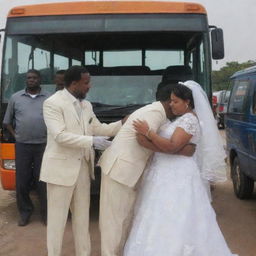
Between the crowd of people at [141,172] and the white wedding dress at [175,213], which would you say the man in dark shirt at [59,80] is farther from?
the white wedding dress at [175,213]

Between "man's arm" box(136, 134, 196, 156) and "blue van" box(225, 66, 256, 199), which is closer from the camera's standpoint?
"man's arm" box(136, 134, 196, 156)

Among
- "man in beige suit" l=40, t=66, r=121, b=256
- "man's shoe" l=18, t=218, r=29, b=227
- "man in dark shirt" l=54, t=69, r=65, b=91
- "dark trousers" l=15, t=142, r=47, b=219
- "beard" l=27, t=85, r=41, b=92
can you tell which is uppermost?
"man in dark shirt" l=54, t=69, r=65, b=91

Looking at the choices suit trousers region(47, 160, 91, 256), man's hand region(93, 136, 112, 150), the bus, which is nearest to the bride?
man's hand region(93, 136, 112, 150)

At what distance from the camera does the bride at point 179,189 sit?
382 cm

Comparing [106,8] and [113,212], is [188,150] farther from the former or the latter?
[106,8]

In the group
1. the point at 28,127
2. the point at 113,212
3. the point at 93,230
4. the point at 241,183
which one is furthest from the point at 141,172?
the point at 241,183

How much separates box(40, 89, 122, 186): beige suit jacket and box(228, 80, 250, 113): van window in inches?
141

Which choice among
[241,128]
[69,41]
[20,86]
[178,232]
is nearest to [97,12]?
[69,41]

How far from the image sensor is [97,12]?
5.82 metres

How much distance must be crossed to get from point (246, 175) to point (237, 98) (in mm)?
1254

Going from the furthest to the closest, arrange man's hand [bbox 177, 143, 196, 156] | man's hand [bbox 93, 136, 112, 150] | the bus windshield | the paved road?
the bus windshield
the paved road
man's hand [bbox 177, 143, 196, 156]
man's hand [bbox 93, 136, 112, 150]

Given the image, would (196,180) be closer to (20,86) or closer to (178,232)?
(178,232)

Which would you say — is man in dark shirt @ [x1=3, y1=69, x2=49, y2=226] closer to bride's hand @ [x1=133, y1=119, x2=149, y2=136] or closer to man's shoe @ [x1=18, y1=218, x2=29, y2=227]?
man's shoe @ [x1=18, y1=218, x2=29, y2=227]

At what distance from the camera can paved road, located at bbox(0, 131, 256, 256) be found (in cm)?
495
